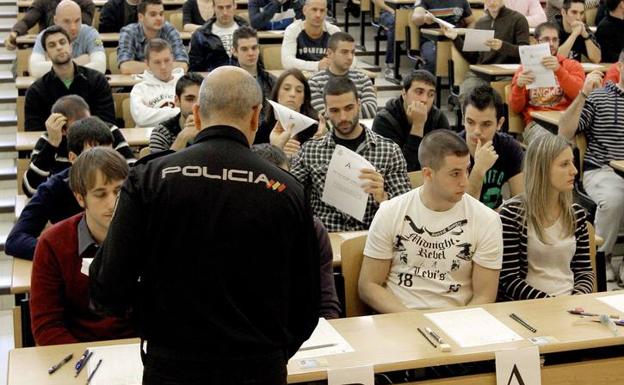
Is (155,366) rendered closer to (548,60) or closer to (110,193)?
(110,193)

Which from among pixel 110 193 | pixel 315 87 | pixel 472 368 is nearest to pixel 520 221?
pixel 472 368

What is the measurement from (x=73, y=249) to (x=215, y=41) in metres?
4.66

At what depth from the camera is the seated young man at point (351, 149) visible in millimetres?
4262

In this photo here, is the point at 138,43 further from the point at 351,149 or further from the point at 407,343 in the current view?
the point at 407,343

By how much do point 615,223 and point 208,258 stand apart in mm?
3804

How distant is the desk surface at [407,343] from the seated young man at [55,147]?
198 cm

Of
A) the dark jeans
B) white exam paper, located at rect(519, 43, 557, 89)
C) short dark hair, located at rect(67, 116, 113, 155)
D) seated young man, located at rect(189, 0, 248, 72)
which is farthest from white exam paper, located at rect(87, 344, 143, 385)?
seated young man, located at rect(189, 0, 248, 72)

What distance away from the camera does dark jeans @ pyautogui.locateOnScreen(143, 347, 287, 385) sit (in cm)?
202

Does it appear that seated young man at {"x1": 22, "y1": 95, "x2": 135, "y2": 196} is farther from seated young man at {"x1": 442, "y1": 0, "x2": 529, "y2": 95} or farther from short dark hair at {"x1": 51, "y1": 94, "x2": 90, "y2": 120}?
seated young man at {"x1": 442, "y1": 0, "x2": 529, "y2": 95}

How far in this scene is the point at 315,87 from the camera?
238 inches

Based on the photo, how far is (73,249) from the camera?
2895 mm

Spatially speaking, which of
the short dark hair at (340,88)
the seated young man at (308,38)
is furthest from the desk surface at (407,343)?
the seated young man at (308,38)

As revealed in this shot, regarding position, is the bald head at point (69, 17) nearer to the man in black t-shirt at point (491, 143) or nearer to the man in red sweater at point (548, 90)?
the man in red sweater at point (548, 90)

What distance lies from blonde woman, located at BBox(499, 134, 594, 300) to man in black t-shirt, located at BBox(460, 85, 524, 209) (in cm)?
71
